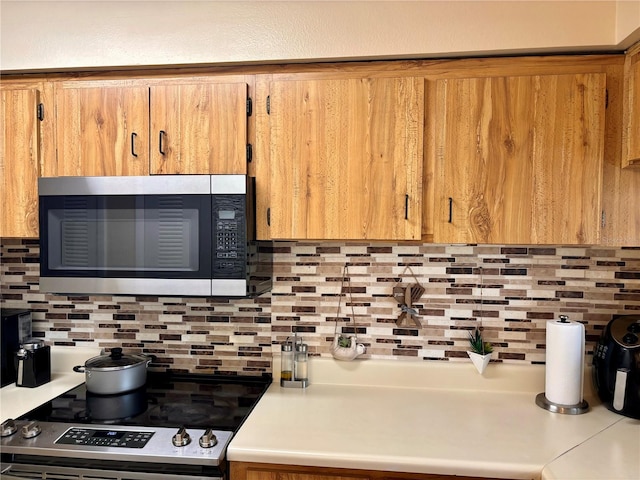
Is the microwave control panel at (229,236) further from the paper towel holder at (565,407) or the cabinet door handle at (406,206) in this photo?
the paper towel holder at (565,407)

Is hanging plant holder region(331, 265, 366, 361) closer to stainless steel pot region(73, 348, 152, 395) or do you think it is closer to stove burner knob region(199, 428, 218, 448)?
stove burner knob region(199, 428, 218, 448)

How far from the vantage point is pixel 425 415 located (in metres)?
1.65

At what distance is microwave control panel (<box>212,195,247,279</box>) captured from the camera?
1.61m

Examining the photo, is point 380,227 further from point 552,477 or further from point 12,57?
point 12,57

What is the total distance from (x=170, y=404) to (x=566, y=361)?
1.43 meters

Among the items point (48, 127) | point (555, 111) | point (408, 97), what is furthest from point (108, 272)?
point (555, 111)

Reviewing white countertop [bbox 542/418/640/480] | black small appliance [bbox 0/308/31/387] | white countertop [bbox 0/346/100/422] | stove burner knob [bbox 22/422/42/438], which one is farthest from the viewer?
black small appliance [bbox 0/308/31/387]

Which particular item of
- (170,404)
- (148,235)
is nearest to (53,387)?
(170,404)

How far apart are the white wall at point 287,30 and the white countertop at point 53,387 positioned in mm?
1182

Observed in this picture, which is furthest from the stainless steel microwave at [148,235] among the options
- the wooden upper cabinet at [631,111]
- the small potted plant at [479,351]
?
the wooden upper cabinet at [631,111]

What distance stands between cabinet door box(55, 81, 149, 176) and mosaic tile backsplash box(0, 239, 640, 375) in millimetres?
635

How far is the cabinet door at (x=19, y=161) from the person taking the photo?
1.75 metres

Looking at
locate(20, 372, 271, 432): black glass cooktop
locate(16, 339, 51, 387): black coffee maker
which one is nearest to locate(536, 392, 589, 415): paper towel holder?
locate(20, 372, 271, 432): black glass cooktop

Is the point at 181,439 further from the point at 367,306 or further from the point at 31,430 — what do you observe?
the point at 367,306
